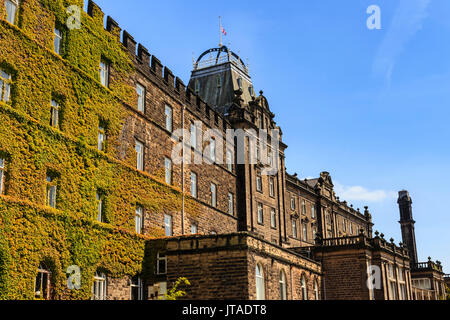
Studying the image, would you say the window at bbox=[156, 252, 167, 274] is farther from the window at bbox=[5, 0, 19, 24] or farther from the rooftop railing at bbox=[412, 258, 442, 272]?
the rooftop railing at bbox=[412, 258, 442, 272]

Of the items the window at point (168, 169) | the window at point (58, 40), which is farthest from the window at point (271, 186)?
the window at point (58, 40)

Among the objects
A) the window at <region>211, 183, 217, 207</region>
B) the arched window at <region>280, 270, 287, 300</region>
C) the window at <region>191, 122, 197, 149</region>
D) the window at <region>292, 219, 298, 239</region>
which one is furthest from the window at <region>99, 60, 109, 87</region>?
the window at <region>292, 219, 298, 239</region>

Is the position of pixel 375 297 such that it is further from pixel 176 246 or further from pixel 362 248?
pixel 176 246

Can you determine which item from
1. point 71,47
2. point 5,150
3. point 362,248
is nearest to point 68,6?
point 71,47

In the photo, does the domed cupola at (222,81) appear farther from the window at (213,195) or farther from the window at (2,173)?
the window at (2,173)

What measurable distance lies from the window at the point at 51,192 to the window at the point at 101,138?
157 inches

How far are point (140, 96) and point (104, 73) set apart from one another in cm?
336

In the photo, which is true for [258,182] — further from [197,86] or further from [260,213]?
[197,86]

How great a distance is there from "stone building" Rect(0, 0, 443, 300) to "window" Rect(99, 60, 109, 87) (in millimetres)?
105

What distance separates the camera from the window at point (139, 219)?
28.9 metres

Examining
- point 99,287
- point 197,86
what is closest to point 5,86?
point 99,287

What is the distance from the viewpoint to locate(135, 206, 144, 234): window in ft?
94.9

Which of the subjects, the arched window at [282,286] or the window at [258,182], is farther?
the window at [258,182]

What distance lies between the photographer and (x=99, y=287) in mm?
25078
